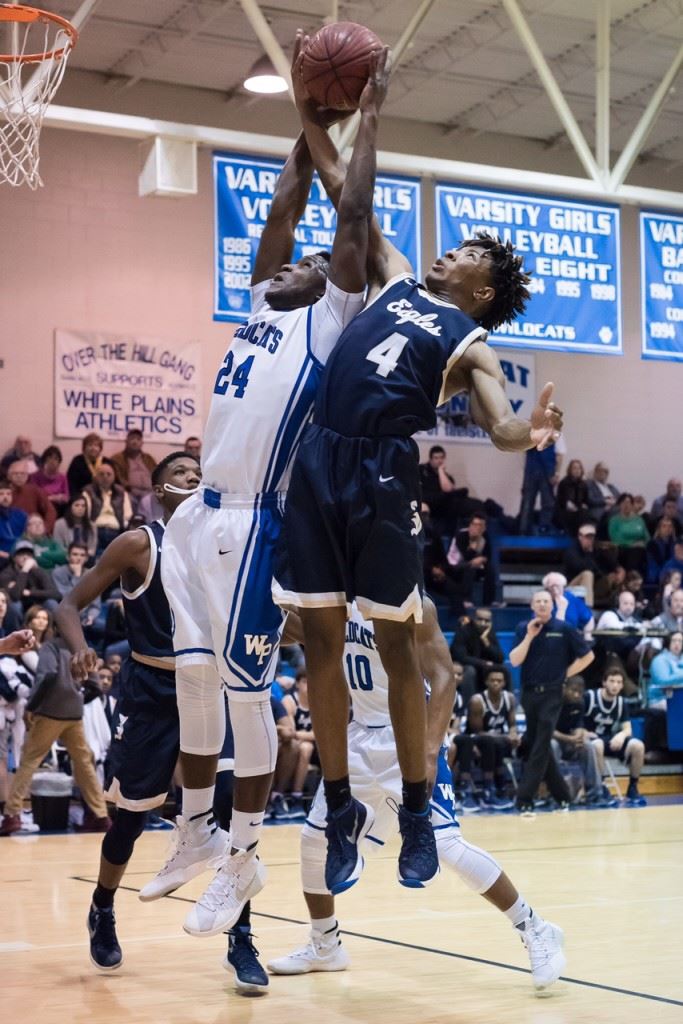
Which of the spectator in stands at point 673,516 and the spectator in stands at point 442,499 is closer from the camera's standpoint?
the spectator in stands at point 442,499

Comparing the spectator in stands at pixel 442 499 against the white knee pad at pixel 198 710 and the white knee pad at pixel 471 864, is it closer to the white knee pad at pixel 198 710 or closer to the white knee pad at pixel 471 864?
the white knee pad at pixel 471 864

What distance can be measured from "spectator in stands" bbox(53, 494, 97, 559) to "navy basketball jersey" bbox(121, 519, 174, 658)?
9094 mm

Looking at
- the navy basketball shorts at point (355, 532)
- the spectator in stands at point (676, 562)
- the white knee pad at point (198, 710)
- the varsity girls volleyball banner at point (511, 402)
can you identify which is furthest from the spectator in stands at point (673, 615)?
the navy basketball shorts at point (355, 532)

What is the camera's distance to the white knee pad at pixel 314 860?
5430 mm

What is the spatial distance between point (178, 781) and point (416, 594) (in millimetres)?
7698

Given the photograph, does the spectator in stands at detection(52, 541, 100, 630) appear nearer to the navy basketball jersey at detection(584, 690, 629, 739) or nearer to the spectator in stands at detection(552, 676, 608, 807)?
the spectator in stands at detection(552, 676, 608, 807)

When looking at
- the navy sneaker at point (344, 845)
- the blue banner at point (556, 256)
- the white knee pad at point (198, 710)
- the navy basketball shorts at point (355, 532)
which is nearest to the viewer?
the navy sneaker at point (344, 845)

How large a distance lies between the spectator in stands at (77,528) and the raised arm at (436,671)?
31.9 ft

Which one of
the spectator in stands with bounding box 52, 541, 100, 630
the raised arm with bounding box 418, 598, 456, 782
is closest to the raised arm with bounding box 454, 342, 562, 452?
the raised arm with bounding box 418, 598, 456, 782

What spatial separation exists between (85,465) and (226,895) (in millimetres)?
11494

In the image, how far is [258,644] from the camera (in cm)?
481

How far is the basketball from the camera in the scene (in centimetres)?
469

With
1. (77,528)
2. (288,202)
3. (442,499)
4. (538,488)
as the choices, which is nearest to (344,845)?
(288,202)

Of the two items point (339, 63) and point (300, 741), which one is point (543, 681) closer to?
point (300, 741)
